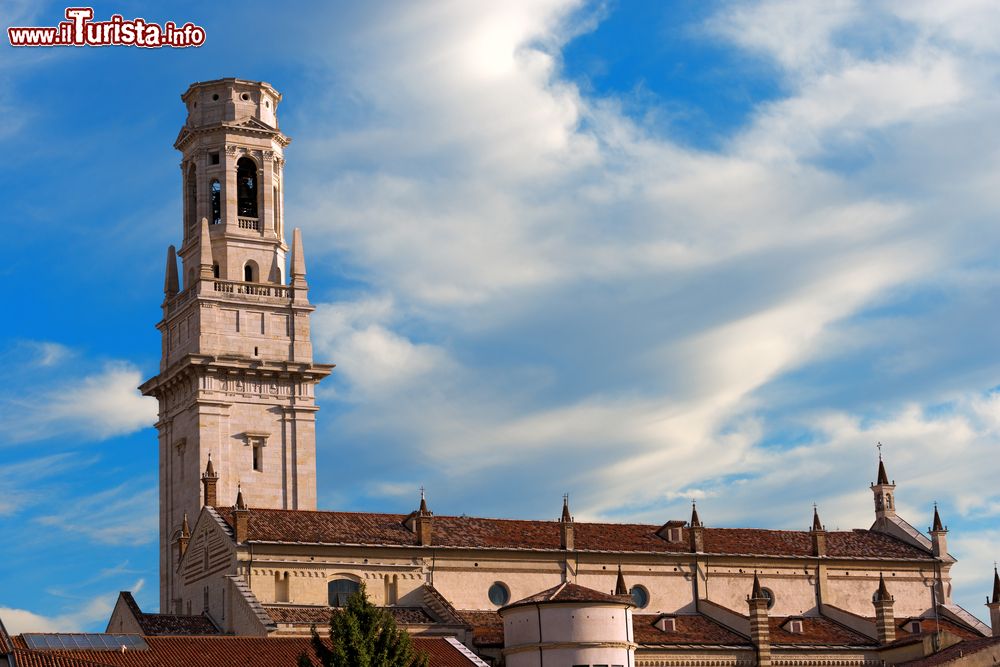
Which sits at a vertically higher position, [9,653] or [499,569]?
[499,569]

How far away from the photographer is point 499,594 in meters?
84.9

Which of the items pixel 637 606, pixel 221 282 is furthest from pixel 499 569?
pixel 221 282

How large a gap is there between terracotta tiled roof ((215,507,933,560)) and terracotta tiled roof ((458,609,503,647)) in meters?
3.42

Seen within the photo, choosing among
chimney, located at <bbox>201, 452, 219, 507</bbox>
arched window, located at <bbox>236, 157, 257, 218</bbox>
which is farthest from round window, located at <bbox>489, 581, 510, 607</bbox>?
arched window, located at <bbox>236, 157, 257, 218</bbox>

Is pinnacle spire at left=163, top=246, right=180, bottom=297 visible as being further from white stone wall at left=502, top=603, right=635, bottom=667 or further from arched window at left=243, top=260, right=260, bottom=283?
white stone wall at left=502, top=603, right=635, bottom=667

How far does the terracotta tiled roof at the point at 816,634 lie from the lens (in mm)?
87500

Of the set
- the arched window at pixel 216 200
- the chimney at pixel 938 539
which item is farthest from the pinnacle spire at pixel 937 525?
the arched window at pixel 216 200

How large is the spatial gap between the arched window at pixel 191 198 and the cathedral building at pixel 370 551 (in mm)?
106

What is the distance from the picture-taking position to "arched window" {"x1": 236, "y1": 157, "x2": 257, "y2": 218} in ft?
327

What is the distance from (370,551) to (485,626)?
636cm

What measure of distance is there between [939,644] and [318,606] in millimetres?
30534

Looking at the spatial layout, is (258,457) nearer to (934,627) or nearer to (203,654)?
(203,654)

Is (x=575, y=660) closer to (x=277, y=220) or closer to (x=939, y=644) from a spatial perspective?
(x=939, y=644)

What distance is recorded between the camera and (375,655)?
60844 mm
